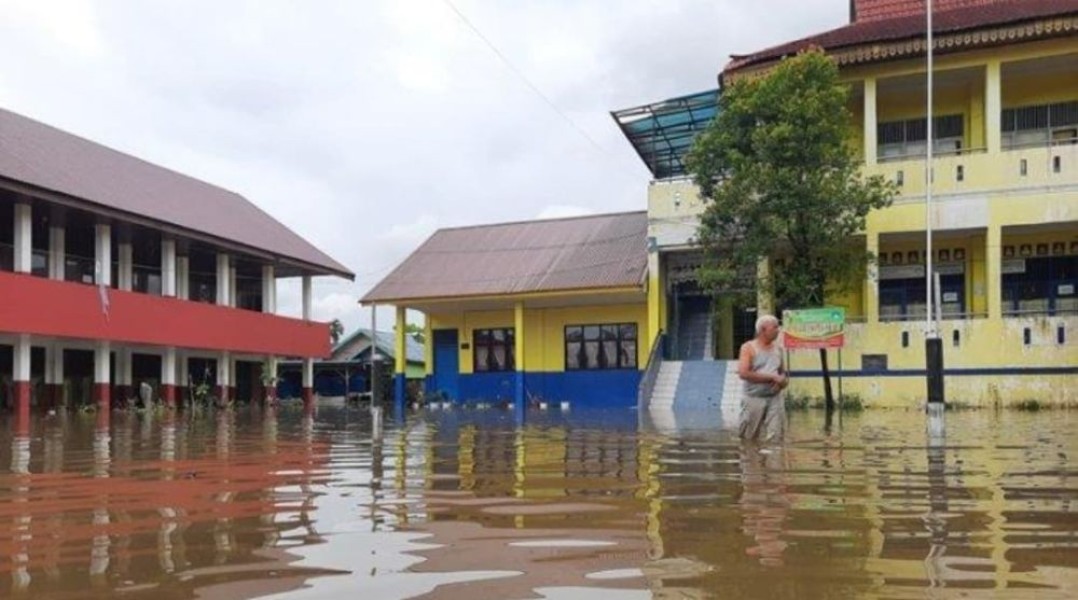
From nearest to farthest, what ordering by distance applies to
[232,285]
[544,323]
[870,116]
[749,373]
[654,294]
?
[749,373]
[870,116]
[654,294]
[232,285]
[544,323]

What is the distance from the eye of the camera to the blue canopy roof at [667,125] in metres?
27.1

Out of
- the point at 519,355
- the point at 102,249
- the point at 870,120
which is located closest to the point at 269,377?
the point at 519,355

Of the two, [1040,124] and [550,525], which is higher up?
[1040,124]

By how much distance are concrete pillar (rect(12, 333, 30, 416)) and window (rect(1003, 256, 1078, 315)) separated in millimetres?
23790

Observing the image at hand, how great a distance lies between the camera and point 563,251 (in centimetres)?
3169

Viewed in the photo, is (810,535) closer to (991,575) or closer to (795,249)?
(991,575)

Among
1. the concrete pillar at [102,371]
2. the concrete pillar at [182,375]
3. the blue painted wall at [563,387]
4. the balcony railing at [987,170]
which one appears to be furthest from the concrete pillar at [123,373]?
the balcony railing at [987,170]

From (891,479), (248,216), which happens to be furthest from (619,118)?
(891,479)

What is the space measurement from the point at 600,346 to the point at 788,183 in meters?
10.6

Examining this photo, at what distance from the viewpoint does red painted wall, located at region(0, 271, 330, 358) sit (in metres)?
20.7

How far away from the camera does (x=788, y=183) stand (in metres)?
22.5

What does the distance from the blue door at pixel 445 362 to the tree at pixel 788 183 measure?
12.2 meters

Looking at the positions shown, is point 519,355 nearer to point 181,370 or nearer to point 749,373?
point 181,370

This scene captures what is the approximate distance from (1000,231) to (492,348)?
16349mm
